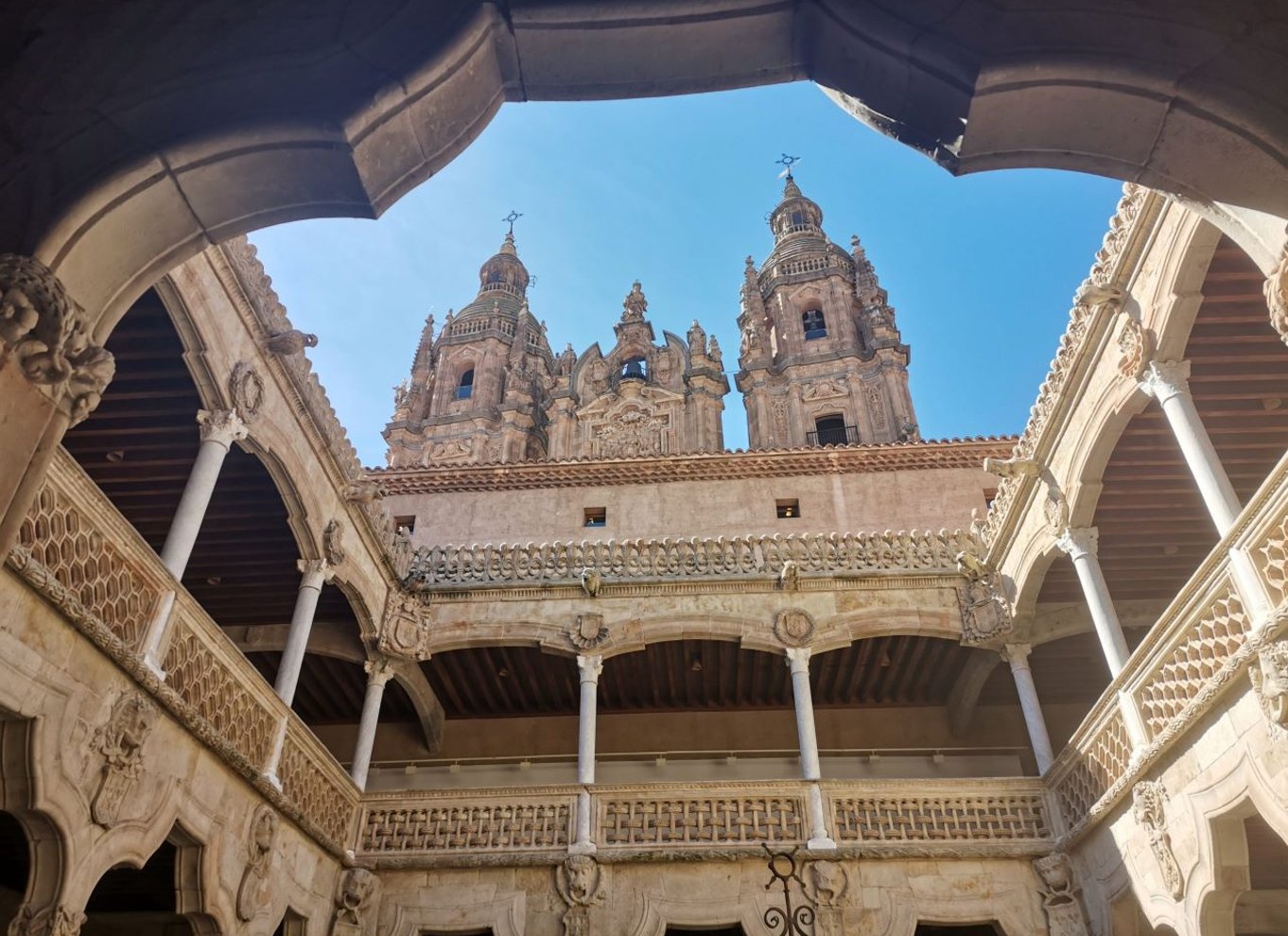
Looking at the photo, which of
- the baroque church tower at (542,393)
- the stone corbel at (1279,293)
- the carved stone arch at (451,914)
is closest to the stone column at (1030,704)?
the carved stone arch at (451,914)

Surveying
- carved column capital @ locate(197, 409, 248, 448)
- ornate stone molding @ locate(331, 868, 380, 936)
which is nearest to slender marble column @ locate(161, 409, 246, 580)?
carved column capital @ locate(197, 409, 248, 448)

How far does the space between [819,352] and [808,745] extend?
2022 centimetres

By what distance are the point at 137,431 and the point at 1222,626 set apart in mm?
10721

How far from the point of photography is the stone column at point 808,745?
35.8 ft

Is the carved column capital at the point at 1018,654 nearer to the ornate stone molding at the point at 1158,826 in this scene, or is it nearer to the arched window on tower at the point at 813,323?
the ornate stone molding at the point at 1158,826

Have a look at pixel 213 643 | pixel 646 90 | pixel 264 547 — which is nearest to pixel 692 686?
pixel 264 547

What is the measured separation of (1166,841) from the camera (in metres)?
8.31

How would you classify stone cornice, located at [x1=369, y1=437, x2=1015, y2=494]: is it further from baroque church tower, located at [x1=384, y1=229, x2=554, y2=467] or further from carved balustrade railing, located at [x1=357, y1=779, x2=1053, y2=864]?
baroque church tower, located at [x1=384, y1=229, x2=554, y2=467]

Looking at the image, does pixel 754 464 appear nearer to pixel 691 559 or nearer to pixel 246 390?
pixel 691 559

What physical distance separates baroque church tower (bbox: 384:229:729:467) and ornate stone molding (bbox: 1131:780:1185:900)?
56.9ft

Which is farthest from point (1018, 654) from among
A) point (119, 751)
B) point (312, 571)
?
point (119, 751)

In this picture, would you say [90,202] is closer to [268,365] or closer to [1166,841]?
[268,365]

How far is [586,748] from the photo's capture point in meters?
12.2

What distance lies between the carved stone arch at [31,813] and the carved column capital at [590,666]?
7.31 meters
